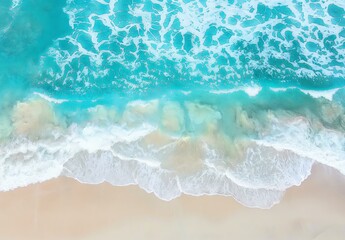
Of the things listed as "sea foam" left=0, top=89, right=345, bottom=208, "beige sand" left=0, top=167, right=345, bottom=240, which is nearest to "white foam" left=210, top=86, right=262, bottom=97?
"sea foam" left=0, top=89, right=345, bottom=208

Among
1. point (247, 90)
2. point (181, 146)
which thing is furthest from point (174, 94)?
point (247, 90)

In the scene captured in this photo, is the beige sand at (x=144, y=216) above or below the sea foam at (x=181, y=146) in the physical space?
below

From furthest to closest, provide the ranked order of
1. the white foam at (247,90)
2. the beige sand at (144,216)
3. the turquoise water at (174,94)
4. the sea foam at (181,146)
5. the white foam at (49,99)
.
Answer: the white foam at (247,90)
the white foam at (49,99)
the turquoise water at (174,94)
the sea foam at (181,146)
the beige sand at (144,216)

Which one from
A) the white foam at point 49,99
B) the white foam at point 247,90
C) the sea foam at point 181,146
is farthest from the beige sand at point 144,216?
the white foam at point 247,90

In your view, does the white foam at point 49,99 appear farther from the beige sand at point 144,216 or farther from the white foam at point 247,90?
Result: the white foam at point 247,90

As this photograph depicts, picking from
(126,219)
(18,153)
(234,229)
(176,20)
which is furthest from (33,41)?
(234,229)

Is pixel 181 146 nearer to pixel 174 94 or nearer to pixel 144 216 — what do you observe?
pixel 174 94
